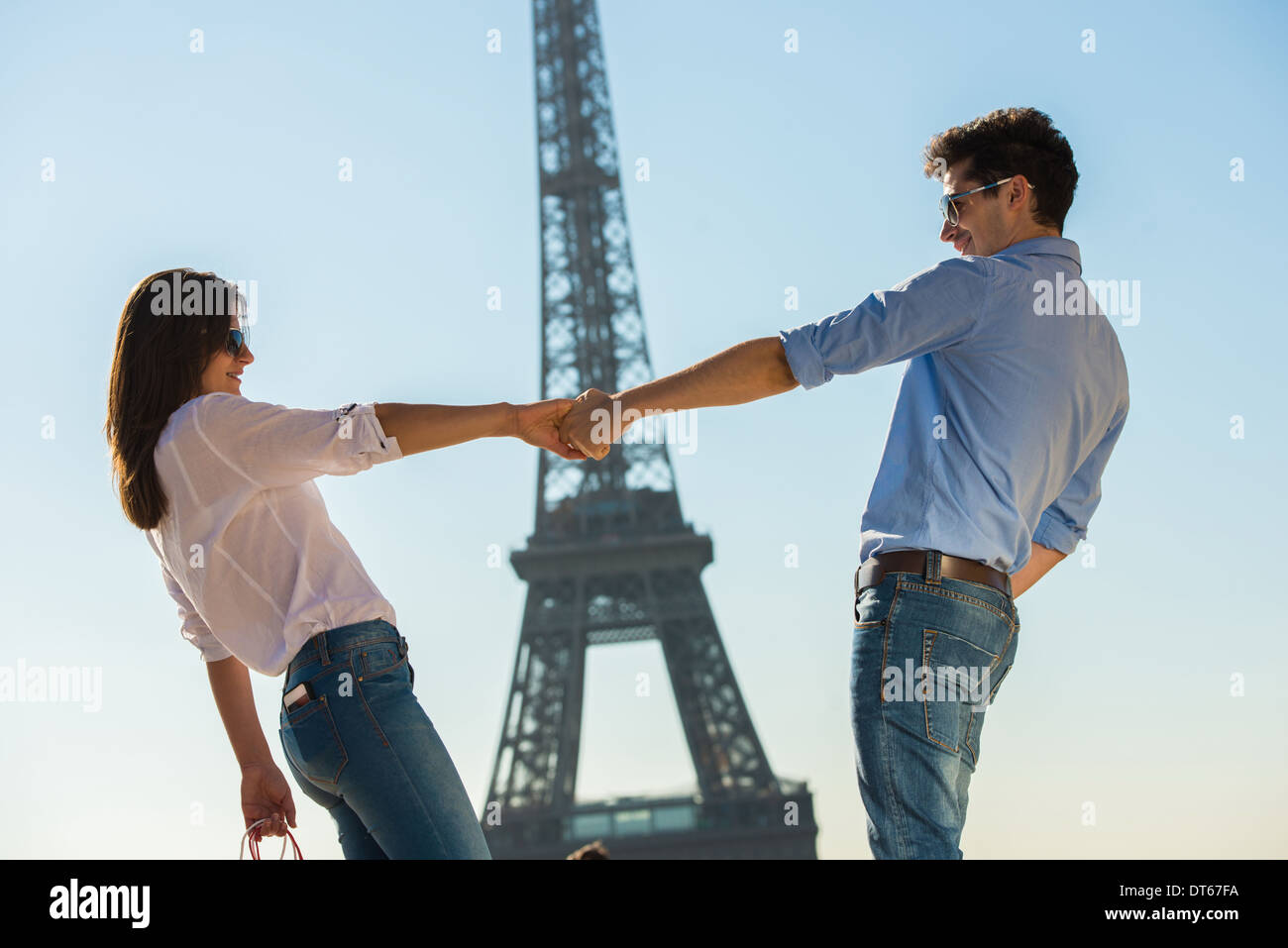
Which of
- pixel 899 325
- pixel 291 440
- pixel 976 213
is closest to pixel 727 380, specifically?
pixel 899 325

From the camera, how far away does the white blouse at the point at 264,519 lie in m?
3.27

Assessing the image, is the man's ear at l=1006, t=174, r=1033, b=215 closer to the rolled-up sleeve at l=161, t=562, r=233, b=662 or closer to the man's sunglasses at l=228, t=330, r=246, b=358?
the man's sunglasses at l=228, t=330, r=246, b=358

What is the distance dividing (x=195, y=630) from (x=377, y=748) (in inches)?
39.2

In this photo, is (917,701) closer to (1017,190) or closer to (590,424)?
(1017,190)

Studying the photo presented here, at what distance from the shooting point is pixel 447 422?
346cm

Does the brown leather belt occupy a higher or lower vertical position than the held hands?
lower

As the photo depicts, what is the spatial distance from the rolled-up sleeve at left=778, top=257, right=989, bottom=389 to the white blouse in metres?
1.13

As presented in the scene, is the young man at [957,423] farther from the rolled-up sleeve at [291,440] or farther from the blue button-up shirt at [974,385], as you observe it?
the rolled-up sleeve at [291,440]

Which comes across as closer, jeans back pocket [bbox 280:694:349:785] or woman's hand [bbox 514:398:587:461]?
jeans back pocket [bbox 280:694:349:785]

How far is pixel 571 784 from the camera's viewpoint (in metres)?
32.8

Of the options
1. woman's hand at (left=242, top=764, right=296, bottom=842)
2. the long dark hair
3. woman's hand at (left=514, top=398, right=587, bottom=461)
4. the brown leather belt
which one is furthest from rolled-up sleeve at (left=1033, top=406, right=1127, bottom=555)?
the long dark hair

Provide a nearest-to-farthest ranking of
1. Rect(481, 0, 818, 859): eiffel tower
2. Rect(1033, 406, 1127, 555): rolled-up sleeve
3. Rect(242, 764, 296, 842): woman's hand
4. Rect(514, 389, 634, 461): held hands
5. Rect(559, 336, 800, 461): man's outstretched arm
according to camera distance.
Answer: Rect(559, 336, 800, 461): man's outstretched arm < Rect(242, 764, 296, 842): woman's hand < Rect(1033, 406, 1127, 555): rolled-up sleeve < Rect(514, 389, 634, 461): held hands < Rect(481, 0, 818, 859): eiffel tower

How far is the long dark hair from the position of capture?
3426 millimetres
